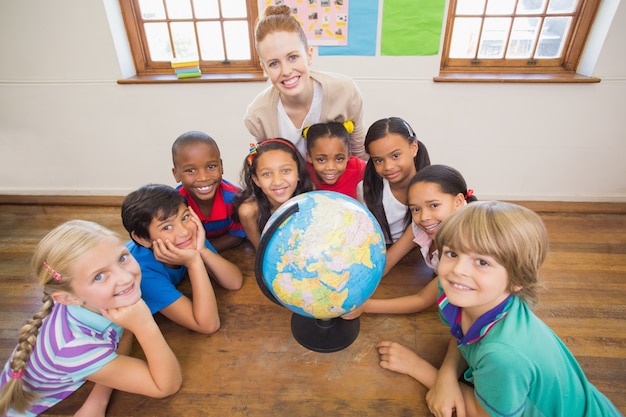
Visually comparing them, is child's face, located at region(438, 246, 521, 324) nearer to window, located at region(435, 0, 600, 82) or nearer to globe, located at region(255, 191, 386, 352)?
globe, located at region(255, 191, 386, 352)

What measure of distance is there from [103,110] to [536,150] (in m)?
4.55

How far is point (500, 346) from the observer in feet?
3.76

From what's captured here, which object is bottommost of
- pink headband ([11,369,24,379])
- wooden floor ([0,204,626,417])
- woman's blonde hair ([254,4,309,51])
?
wooden floor ([0,204,626,417])

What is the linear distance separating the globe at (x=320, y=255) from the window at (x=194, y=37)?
2.58 meters

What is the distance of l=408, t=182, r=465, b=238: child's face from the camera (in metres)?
1.68

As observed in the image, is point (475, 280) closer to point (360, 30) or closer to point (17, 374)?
point (17, 374)

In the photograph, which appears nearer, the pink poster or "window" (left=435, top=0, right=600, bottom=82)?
the pink poster

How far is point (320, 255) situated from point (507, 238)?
628mm

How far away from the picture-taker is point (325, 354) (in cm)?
151

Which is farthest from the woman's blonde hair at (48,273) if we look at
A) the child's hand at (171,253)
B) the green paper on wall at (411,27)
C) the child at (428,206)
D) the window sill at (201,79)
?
the green paper on wall at (411,27)

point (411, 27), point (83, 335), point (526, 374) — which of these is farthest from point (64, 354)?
point (411, 27)

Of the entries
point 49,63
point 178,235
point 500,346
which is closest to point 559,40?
point 500,346

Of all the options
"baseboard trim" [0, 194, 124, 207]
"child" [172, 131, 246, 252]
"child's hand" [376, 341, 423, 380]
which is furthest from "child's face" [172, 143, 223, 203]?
"baseboard trim" [0, 194, 124, 207]

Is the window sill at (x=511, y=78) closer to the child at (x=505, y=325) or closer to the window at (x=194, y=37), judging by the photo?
the window at (x=194, y=37)
